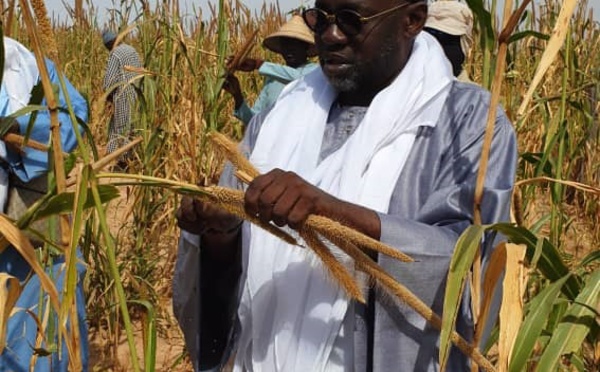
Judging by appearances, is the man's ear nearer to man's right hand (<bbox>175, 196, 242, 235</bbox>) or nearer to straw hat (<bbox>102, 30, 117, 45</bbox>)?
man's right hand (<bbox>175, 196, 242, 235</bbox>)

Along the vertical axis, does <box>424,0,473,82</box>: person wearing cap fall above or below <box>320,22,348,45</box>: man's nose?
below

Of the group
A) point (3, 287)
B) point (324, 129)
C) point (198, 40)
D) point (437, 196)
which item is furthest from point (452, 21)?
point (3, 287)

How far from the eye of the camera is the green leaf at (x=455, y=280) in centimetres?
110

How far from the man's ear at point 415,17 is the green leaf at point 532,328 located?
24.5 inches

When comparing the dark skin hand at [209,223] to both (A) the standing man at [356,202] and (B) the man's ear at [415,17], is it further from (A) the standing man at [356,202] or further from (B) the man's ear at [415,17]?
(B) the man's ear at [415,17]

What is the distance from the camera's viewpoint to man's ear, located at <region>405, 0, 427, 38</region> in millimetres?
1639

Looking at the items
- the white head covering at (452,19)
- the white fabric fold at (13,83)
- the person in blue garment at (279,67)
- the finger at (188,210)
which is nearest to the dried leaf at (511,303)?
the finger at (188,210)

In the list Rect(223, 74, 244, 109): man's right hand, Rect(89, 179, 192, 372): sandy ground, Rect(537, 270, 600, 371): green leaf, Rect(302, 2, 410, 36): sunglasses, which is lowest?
Rect(89, 179, 192, 372): sandy ground

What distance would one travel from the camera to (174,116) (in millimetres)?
4074

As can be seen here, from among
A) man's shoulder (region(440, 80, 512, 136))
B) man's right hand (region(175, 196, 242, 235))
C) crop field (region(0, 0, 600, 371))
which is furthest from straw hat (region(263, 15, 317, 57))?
man's right hand (region(175, 196, 242, 235))

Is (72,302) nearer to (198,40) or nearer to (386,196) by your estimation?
(386,196)

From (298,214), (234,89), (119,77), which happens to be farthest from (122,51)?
(298,214)

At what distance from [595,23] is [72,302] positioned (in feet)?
13.6

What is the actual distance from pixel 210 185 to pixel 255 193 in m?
0.06
